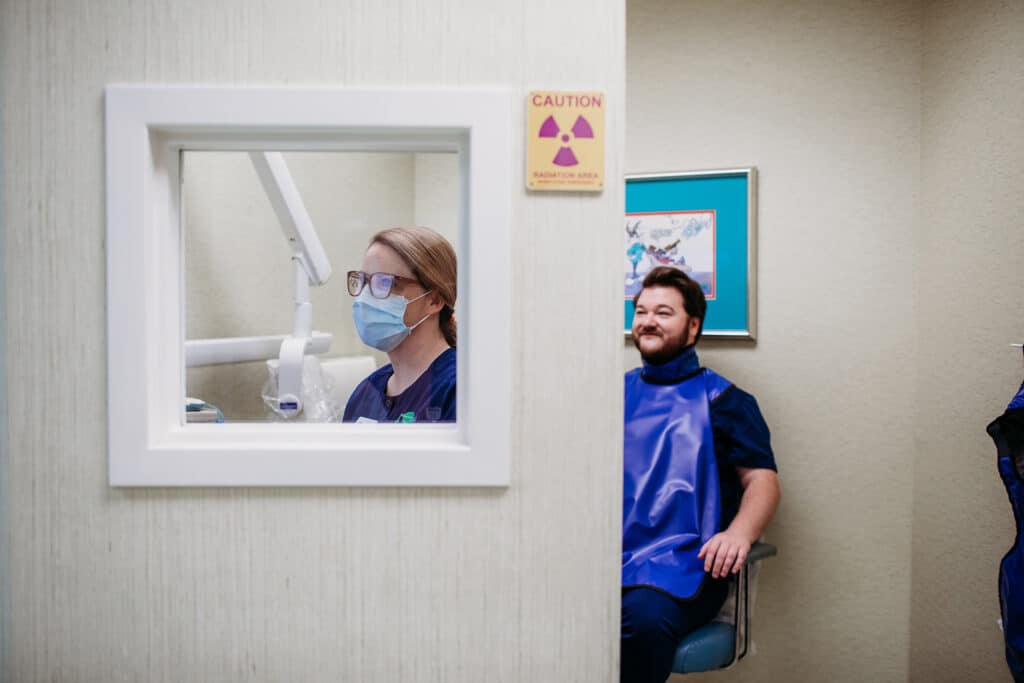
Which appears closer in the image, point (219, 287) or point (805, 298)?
point (219, 287)

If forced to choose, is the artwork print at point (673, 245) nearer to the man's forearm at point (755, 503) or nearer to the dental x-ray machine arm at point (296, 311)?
the man's forearm at point (755, 503)

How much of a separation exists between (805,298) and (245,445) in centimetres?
204

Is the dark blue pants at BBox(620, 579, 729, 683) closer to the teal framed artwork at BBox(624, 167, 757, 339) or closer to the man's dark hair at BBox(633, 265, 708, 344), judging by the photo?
the man's dark hair at BBox(633, 265, 708, 344)

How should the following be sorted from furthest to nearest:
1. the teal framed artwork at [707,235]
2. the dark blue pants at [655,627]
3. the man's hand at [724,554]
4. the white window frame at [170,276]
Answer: the teal framed artwork at [707,235] < the man's hand at [724,554] < the dark blue pants at [655,627] < the white window frame at [170,276]

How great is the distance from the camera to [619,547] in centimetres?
134

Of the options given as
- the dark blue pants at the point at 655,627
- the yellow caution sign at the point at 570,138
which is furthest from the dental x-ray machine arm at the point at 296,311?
the dark blue pants at the point at 655,627

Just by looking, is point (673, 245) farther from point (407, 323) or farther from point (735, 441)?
point (407, 323)

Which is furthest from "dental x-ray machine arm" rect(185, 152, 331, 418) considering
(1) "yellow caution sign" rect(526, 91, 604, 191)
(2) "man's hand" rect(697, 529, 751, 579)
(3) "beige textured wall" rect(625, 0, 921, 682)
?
(3) "beige textured wall" rect(625, 0, 921, 682)

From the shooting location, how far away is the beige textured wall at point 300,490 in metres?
1.29

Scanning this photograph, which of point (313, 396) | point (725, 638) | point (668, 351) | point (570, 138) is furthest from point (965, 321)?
point (313, 396)

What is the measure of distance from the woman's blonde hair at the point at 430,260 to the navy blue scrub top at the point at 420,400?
0.06 metres

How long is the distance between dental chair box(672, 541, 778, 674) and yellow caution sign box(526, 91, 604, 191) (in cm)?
136

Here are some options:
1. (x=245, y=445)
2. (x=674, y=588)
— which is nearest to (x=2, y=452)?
(x=245, y=445)

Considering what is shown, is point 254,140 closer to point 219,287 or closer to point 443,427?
point 219,287
